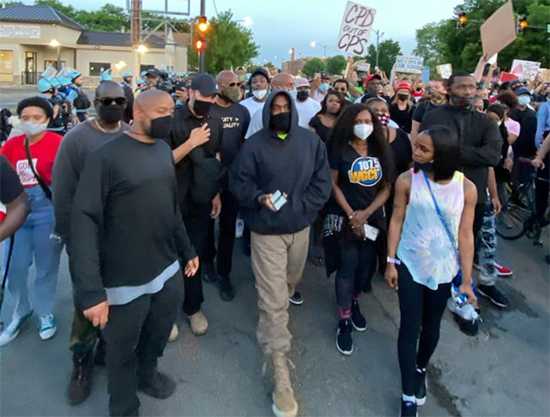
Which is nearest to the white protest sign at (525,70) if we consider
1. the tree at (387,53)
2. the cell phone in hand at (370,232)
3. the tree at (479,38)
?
the cell phone in hand at (370,232)

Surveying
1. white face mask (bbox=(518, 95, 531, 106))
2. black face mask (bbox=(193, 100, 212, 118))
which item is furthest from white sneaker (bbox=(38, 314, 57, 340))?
white face mask (bbox=(518, 95, 531, 106))

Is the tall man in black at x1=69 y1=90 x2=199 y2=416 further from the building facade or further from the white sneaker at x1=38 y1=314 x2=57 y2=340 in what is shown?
the building facade

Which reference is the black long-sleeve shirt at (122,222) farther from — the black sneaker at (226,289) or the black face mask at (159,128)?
the black sneaker at (226,289)

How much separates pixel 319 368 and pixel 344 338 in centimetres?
38

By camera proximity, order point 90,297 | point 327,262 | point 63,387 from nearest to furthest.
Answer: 1. point 90,297
2. point 63,387
3. point 327,262

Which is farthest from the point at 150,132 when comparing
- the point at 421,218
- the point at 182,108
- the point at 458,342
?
the point at 458,342

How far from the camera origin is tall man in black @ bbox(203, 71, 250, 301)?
449 centimetres

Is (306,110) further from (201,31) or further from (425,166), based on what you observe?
(201,31)

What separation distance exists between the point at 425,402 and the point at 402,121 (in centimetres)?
512

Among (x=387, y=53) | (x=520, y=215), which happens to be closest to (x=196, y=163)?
(x=520, y=215)

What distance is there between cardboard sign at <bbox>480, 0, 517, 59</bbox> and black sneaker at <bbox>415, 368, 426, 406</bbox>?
6.46m

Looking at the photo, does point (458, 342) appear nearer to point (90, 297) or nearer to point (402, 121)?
point (90, 297)

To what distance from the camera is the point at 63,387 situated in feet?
10.7

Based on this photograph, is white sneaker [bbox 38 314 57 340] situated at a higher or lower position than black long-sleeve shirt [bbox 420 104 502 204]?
lower
